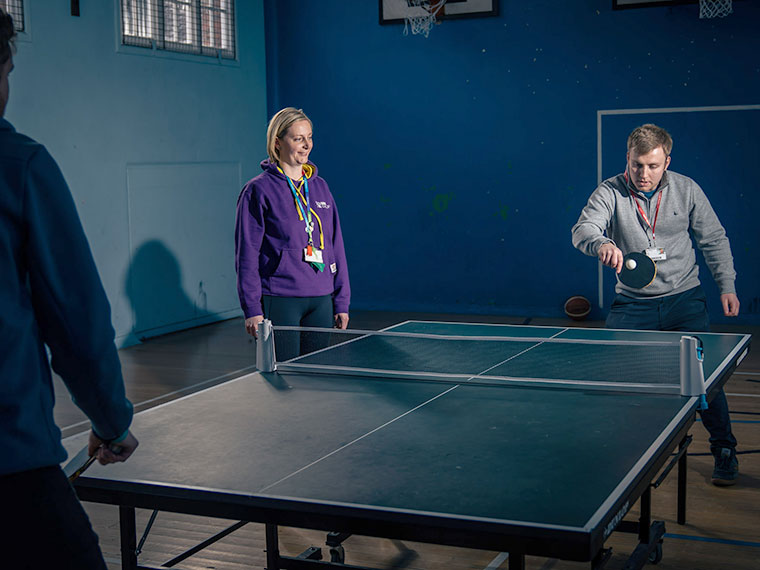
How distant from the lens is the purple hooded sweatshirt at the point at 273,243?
398cm

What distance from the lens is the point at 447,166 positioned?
27.2 ft

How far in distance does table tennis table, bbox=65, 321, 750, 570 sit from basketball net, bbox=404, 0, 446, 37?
554cm

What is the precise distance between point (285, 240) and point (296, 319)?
13.5 inches

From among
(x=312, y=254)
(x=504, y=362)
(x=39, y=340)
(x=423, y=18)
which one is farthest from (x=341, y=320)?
(x=423, y=18)

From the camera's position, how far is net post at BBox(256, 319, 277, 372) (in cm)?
305

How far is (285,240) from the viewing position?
13.3 ft

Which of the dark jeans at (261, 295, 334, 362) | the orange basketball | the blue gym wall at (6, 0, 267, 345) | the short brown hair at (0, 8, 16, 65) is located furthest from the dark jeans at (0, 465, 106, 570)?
the orange basketball

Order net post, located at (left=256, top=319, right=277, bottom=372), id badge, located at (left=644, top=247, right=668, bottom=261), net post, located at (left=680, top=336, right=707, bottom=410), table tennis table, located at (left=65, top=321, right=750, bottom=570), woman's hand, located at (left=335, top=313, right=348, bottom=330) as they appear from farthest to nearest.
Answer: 1. woman's hand, located at (left=335, top=313, right=348, bottom=330)
2. id badge, located at (left=644, top=247, right=668, bottom=261)
3. net post, located at (left=256, top=319, right=277, bottom=372)
4. net post, located at (left=680, top=336, right=707, bottom=410)
5. table tennis table, located at (left=65, top=321, right=750, bottom=570)

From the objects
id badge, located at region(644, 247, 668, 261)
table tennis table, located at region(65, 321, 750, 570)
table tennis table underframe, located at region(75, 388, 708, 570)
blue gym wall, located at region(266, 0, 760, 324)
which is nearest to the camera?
table tennis table underframe, located at region(75, 388, 708, 570)

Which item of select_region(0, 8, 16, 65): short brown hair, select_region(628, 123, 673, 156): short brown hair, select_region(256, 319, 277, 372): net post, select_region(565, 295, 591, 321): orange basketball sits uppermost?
select_region(0, 8, 16, 65): short brown hair

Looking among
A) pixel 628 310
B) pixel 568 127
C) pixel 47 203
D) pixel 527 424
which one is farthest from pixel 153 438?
pixel 568 127

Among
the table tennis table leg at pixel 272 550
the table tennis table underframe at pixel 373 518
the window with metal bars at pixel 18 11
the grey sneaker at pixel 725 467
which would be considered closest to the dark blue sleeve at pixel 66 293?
the table tennis table underframe at pixel 373 518

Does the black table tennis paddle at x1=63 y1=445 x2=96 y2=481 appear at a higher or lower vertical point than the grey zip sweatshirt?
lower

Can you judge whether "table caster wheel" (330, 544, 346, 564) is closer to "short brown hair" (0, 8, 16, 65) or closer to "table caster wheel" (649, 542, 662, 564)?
"table caster wheel" (649, 542, 662, 564)
